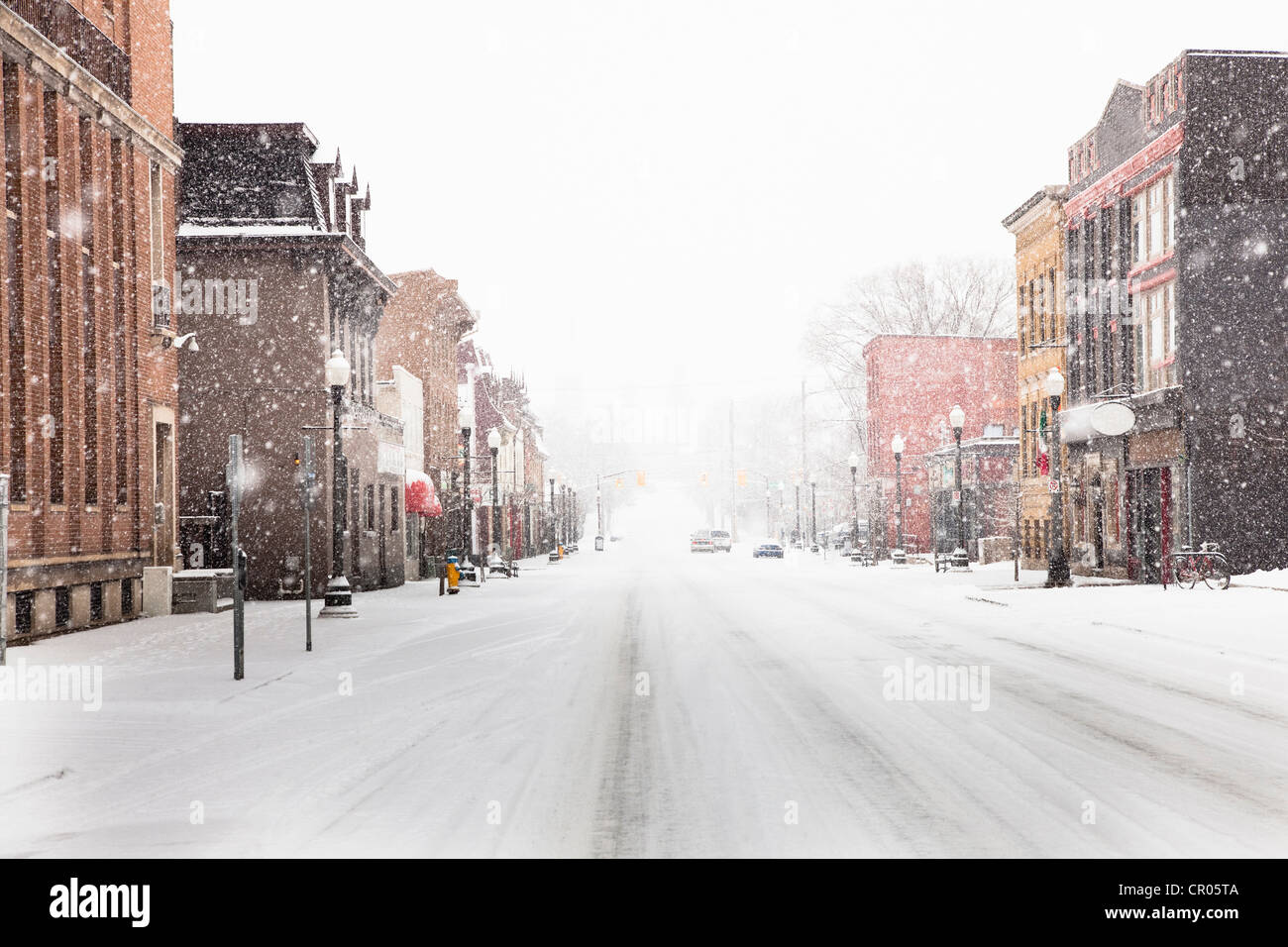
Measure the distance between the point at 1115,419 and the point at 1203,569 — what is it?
6150mm

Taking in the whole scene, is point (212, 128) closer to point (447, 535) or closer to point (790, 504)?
point (447, 535)

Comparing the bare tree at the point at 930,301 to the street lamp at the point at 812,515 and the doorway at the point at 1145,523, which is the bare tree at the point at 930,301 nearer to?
the street lamp at the point at 812,515

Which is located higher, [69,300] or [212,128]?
[212,128]

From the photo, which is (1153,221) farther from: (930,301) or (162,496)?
(930,301)

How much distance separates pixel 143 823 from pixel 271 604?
921 inches

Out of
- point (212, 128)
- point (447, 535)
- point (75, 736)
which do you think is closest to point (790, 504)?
point (447, 535)

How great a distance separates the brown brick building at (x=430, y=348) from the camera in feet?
167

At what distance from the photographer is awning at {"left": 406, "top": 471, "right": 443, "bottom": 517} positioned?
4262 centimetres

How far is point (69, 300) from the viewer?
21172mm

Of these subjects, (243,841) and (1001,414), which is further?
(1001,414)

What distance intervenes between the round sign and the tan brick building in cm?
885

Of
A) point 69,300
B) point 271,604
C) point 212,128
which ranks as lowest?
point 271,604

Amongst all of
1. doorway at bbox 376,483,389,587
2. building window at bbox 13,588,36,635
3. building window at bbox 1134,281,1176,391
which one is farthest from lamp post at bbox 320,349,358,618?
building window at bbox 1134,281,1176,391

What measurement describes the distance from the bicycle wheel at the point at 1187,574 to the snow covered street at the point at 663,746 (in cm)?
796
